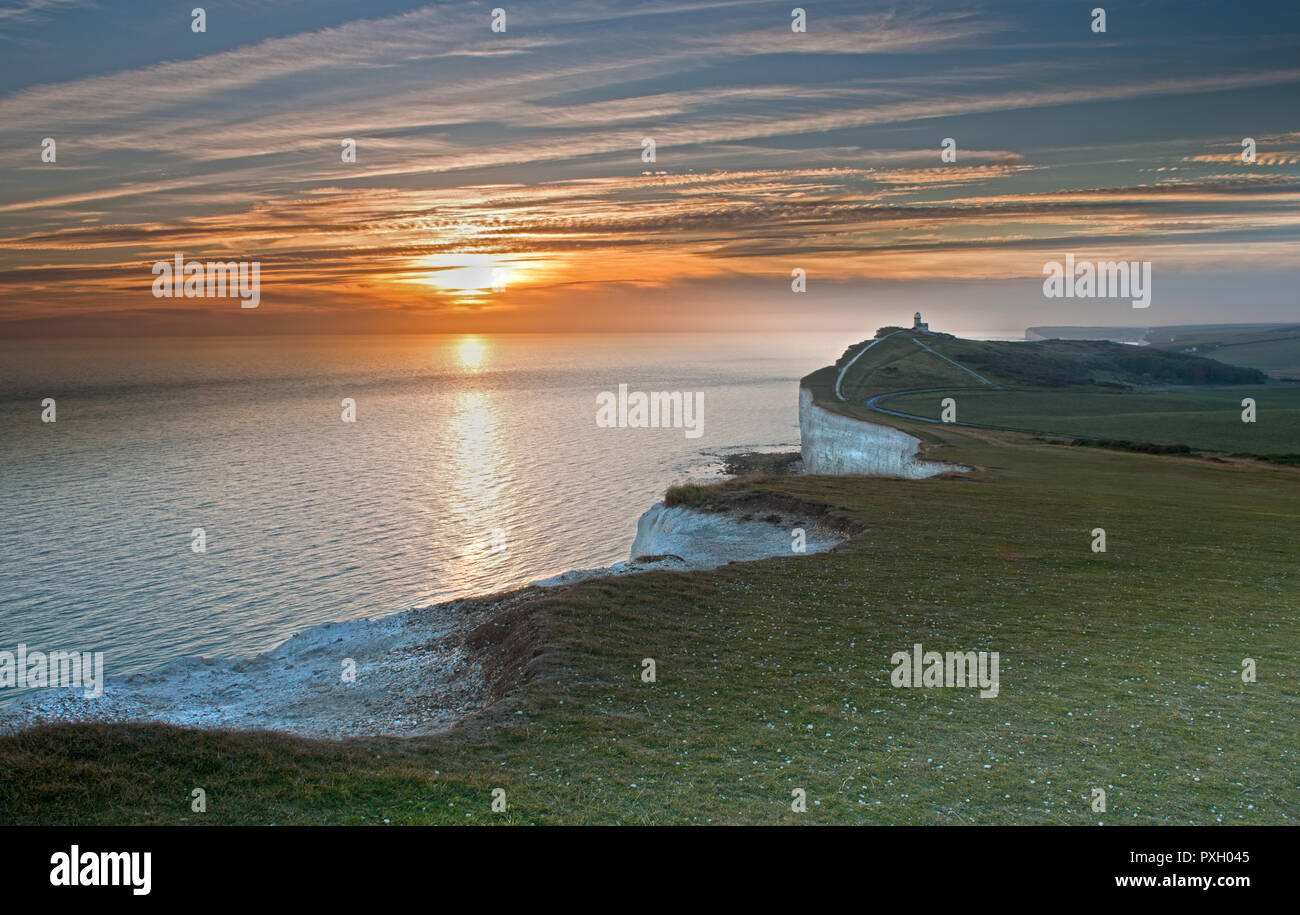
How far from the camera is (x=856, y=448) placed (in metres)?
77.3

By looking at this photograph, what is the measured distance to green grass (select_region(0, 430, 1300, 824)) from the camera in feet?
38.8

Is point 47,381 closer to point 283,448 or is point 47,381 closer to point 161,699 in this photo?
point 283,448

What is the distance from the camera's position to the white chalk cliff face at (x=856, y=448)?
6494cm

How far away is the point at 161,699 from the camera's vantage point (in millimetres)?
22078

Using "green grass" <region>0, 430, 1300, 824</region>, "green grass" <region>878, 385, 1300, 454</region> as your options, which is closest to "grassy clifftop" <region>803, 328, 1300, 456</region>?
"green grass" <region>878, 385, 1300, 454</region>

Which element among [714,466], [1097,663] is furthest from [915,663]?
[714,466]

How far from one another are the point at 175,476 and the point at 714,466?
54612 mm

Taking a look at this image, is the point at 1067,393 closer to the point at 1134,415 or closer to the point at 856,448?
the point at 1134,415

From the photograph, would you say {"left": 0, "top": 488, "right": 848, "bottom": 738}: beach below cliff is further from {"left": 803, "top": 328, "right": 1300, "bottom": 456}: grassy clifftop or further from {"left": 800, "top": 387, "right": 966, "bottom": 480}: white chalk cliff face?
{"left": 803, "top": 328, "right": 1300, "bottom": 456}: grassy clifftop

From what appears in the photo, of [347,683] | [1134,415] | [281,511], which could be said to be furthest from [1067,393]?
[347,683]

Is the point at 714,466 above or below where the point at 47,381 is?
below

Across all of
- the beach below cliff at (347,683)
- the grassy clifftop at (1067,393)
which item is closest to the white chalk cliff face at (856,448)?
the grassy clifftop at (1067,393)

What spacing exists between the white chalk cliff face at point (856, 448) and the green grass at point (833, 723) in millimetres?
31561

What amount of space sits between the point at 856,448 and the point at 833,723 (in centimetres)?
6425
